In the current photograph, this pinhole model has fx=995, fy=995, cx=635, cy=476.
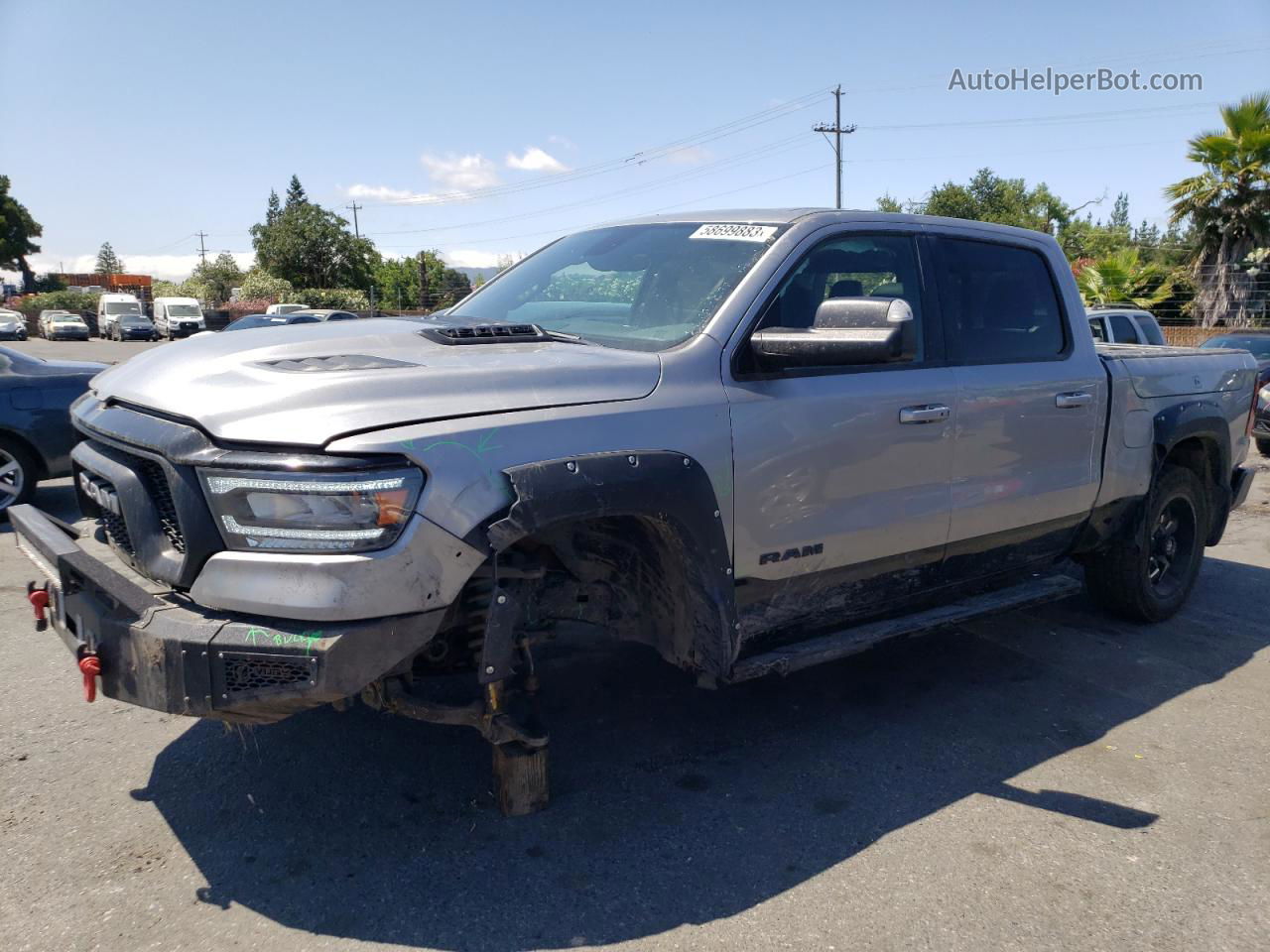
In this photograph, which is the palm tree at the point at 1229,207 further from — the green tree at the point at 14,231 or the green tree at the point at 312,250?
the green tree at the point at 14,231

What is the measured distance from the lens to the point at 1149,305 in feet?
85.6

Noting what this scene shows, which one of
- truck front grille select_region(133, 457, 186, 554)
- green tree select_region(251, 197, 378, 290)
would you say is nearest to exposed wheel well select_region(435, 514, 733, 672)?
truck front grille select_region(133, 457, 186, 554)

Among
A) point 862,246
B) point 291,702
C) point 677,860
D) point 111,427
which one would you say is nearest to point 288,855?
point 291,702

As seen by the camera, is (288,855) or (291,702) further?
(288,855)

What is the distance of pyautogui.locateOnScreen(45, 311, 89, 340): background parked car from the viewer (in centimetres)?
4828

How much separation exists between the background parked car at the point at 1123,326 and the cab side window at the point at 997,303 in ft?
26.4

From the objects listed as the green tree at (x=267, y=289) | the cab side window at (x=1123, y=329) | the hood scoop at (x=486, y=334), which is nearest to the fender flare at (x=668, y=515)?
the hood scoop at (x=486, y=334)

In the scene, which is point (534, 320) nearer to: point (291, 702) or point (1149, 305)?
point (291, 702)

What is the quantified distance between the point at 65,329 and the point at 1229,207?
160ft

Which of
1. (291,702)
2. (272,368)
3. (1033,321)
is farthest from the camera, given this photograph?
(1033,321)

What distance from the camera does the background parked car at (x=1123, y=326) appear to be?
12.2 m

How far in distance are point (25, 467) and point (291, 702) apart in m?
6.14

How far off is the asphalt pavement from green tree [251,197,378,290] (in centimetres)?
5907

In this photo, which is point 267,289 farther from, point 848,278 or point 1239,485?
point 848,278
